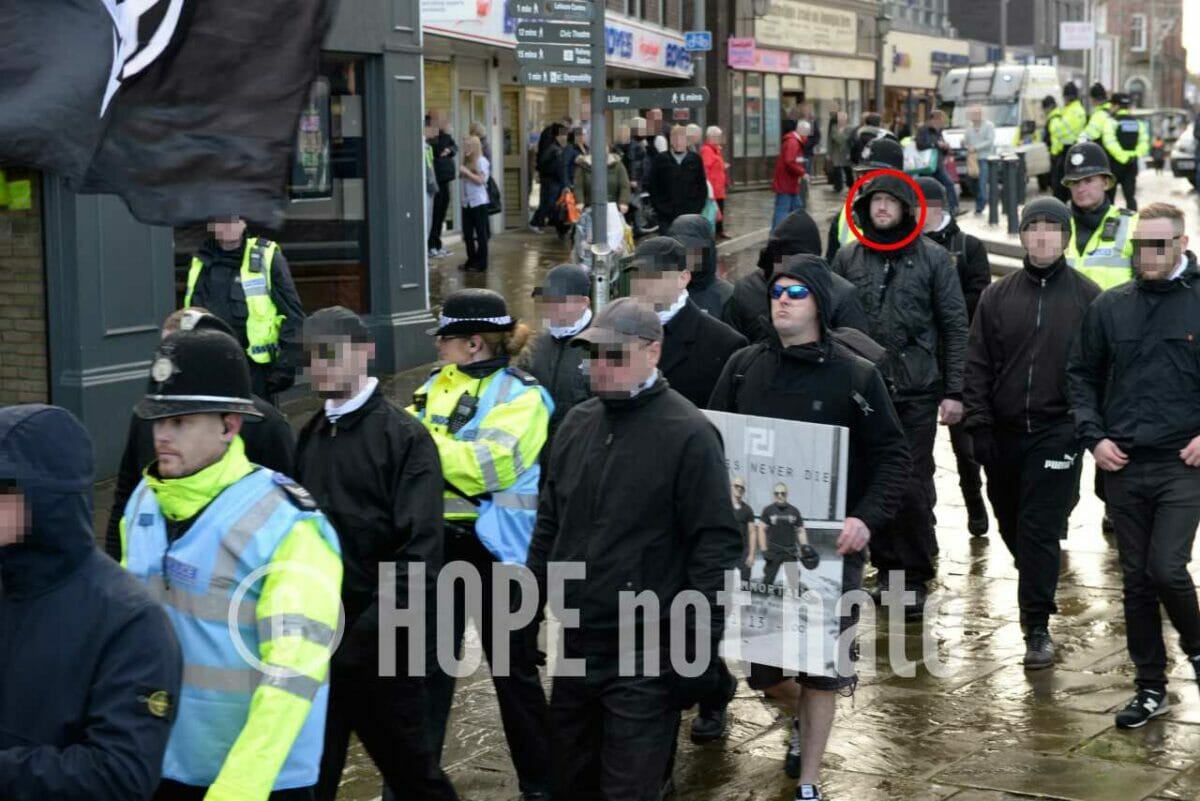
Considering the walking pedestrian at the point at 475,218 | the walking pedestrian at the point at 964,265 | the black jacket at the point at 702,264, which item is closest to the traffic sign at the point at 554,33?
the walking pedestrian at the point at 964,265

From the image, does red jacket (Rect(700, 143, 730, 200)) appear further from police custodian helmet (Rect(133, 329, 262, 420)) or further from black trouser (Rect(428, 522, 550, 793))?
police custodian helmet (Rect(133, 329, 262, 420))

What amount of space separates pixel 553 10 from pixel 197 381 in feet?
24.9

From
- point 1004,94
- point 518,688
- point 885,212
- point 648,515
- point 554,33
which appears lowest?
point 518,688

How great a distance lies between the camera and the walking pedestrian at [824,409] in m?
6.09

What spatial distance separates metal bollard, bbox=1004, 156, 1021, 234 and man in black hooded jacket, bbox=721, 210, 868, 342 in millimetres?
17626

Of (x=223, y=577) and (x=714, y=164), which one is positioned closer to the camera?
(x=223, y=577)

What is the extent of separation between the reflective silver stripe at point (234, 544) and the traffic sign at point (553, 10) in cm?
753

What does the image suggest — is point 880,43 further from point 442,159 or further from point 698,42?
point 442,159

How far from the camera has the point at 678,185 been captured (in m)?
21.6

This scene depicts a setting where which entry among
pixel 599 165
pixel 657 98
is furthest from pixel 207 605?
pixel 657 98

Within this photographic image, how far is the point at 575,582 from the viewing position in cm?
521

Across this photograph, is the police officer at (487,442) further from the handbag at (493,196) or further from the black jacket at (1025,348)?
→ the handbag at (493,196)

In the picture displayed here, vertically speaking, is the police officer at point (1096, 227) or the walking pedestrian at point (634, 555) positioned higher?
the police officer at point (1096, 227)

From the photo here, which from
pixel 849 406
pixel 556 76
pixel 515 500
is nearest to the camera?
pixel 515 500
